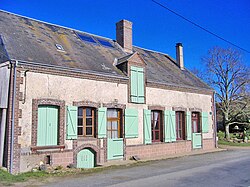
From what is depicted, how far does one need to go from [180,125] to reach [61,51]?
805cm

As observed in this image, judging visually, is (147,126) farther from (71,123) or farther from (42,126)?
(42,126)

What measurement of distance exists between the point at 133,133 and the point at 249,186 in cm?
667

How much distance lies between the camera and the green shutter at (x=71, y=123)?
10719mm

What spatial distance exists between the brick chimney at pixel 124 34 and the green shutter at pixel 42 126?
7814 mm

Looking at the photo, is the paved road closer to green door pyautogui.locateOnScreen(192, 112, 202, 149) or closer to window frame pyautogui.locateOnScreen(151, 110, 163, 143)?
window frame pyautogui.locateOnScreen(151, 110, 163, 143)

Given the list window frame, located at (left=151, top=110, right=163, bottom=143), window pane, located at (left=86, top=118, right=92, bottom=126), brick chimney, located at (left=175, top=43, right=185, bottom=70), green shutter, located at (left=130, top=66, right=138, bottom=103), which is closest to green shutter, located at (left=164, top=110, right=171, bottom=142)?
window frame, located at (left=151, top=110, right=163, bottom=143)

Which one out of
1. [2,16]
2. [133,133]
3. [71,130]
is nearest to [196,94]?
[133,133]

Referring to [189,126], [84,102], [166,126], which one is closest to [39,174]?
[84,102]

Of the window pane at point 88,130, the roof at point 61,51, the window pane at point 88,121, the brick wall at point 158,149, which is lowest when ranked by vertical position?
the brick wall at point 158,149

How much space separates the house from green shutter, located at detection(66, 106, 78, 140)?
4 cm

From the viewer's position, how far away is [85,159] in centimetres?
1131

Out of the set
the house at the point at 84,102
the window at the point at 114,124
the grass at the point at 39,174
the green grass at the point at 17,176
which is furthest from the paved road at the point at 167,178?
the window at the point at 114,124

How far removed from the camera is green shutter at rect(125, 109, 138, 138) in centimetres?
1271

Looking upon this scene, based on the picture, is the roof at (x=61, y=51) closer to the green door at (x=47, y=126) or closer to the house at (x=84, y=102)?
the house at (x=84, y=102)
